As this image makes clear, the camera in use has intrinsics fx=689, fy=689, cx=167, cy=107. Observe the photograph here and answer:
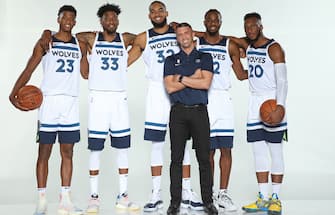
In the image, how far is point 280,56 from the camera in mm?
6539

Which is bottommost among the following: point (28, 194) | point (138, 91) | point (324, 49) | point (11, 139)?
point (28, 194)

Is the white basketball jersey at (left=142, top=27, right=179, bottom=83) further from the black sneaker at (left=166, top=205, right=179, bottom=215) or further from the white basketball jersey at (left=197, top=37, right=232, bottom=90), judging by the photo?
the black sneaker at (left=166, top=205, right=179, bottom=215)

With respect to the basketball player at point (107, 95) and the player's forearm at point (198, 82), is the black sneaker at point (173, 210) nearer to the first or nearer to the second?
the basketball player at point (107, 95)

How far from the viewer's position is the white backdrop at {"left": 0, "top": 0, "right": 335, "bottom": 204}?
350 inches

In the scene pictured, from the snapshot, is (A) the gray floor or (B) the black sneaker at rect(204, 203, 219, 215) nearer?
(B) the black sneaker at rect(204, 203, 219, 215)

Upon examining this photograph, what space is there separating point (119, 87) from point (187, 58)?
74 centimetres

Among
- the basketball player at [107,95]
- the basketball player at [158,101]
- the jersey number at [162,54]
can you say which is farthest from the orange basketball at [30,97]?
the jersey number at [162,54]

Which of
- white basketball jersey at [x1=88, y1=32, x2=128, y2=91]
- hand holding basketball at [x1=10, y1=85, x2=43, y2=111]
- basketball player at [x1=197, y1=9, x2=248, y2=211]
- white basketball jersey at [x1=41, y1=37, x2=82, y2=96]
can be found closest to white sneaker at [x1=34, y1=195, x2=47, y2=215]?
hand holding basketball at [x1=10, y1=85, x2=43, y2=111]

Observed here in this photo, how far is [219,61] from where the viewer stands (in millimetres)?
6645

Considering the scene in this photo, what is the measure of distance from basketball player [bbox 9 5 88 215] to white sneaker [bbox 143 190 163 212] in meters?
0.62

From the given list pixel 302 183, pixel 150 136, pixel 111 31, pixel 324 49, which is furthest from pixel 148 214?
pixel 324 49

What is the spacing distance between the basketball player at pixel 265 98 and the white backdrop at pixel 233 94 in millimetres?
Answer: 2170

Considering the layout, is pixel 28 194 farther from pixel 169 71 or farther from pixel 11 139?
pixel 169 71

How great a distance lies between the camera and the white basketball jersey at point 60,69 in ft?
21.0
